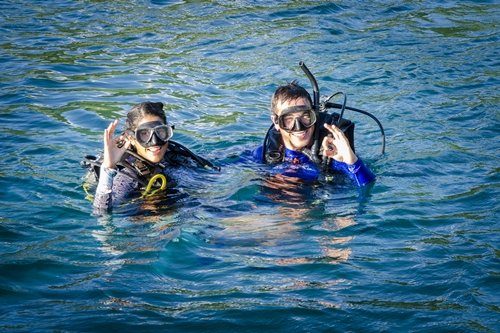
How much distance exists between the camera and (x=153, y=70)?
9820 mm

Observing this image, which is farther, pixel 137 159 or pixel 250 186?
pixel 250 186

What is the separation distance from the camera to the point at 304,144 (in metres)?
6.24

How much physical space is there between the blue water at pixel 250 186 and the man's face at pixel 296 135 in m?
0.39

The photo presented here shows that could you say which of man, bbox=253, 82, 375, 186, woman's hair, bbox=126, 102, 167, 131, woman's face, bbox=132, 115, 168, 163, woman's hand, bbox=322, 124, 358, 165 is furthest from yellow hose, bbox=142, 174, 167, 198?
woman's hand, bbox=322, 124, 358, 165

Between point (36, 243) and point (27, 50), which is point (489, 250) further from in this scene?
point (27, 50)

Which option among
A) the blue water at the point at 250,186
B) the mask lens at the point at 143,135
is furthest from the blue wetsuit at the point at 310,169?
the mask lens at the point at 143,135

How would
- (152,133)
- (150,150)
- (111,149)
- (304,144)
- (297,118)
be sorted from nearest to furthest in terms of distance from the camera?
(111,149), (152,133), (150,150), (297,118), (304,144)

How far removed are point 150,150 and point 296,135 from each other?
1.19 metres

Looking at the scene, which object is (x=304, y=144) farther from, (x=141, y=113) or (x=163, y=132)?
(x=141, y=113)

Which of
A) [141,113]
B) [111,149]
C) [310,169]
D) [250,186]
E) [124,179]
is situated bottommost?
[250,186]

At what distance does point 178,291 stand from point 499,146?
3902mm

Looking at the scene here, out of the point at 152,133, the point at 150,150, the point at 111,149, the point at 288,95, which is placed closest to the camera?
the point at 111,149

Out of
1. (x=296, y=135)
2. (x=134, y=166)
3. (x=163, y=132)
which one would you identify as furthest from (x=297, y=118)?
(x=134, y=166)

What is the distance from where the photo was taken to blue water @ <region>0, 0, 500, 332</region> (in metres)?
4.30
